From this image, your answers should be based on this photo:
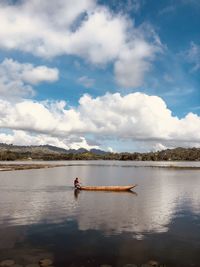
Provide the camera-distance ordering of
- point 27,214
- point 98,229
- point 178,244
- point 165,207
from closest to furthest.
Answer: point 178,244
point 98,229
point 27,214
point 165,207

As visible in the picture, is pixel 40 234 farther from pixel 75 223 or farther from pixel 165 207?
pixel 165 207

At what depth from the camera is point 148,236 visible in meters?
38.0

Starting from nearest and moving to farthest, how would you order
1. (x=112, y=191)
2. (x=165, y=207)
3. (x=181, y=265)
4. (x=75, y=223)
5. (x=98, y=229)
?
(x=181, y=265)
(x=98, y=229)
(x=75, y=223)
(x=165, y=207)
(x=112, y=191)

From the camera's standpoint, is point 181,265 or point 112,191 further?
point 112,191

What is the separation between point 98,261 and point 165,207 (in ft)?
102

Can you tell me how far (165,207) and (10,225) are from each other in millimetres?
26778

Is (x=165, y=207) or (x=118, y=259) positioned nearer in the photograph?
(x=118, y=259)

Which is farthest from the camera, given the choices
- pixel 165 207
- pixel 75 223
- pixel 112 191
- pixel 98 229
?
pixel 112 191

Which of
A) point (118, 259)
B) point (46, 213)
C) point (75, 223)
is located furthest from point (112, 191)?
point (118, 259)

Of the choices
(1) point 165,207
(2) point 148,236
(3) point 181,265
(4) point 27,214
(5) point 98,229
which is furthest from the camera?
(1) point 165,207

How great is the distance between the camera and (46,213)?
5206 centimetres

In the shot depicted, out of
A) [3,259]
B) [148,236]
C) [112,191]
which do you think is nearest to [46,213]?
[148,236]

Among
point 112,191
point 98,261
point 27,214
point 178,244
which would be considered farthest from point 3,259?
point 112,191

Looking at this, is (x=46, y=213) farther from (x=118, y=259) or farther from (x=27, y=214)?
(x=118, y=259)
